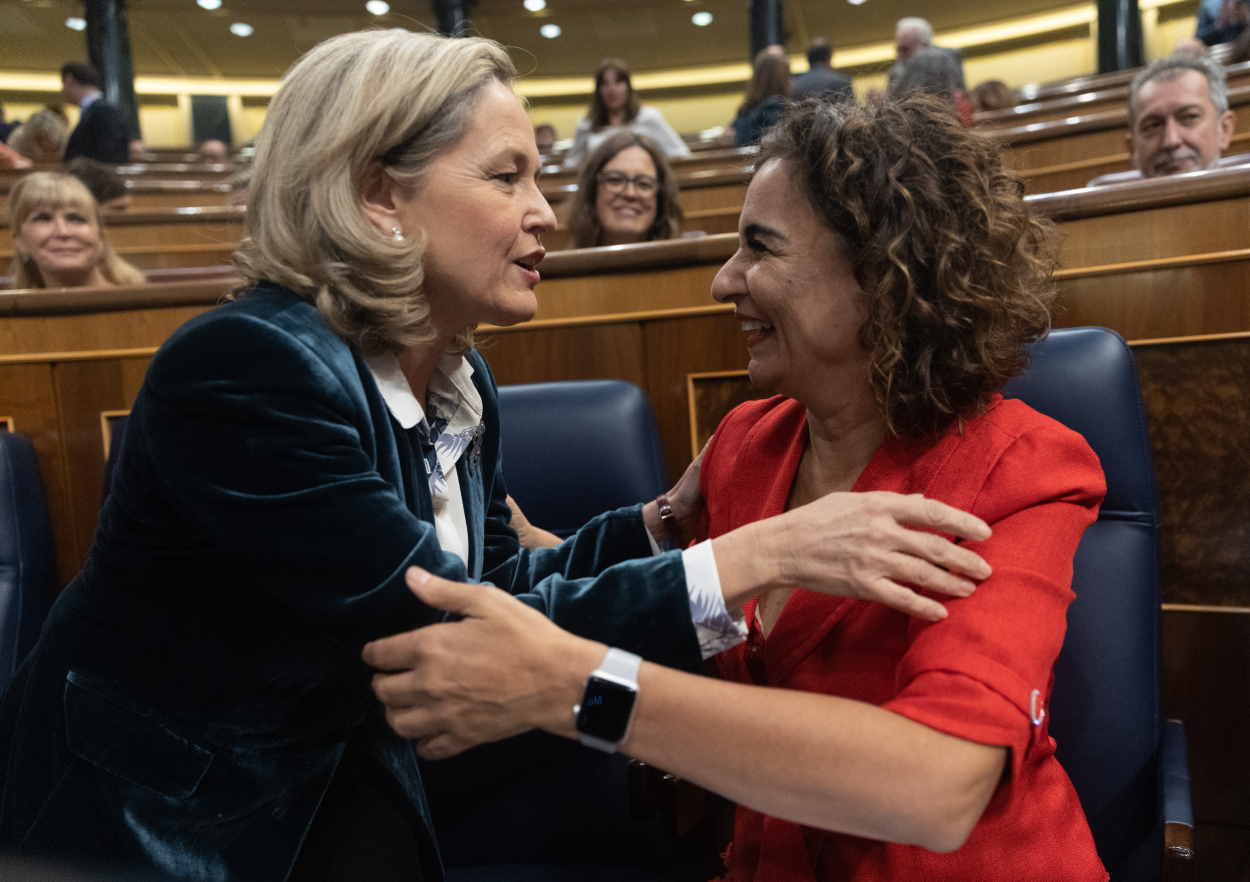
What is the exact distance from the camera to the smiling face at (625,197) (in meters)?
2.26

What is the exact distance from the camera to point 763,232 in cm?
85

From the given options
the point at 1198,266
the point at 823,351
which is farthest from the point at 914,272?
the point at 1198,266

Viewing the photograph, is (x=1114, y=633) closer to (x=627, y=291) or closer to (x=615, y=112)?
(x=627, y=291)

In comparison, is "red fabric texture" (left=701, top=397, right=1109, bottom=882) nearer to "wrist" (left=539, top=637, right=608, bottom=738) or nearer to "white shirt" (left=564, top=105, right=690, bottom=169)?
"wrist" (left=539, top=637, right=608, bottom=738)

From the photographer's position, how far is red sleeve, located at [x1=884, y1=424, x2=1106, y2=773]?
63 centimetres

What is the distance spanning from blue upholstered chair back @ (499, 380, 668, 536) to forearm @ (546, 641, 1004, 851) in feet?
1.68

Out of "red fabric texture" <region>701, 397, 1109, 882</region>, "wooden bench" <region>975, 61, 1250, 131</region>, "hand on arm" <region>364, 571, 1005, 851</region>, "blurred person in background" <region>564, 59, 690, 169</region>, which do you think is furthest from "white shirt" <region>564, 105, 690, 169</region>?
"hand on arm" <region>364, 571, 1005, 851</region>

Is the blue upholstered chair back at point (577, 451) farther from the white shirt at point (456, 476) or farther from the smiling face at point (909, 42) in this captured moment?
the smiling face at point (909, 42)

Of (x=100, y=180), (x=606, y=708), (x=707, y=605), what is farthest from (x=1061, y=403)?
(x=100, y=180)

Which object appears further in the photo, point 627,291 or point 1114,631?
point 627,291

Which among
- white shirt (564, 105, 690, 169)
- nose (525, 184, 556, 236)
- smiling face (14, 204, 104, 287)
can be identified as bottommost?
nose (525, 184, 556, 236)

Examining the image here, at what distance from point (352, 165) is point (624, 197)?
1.56 metres

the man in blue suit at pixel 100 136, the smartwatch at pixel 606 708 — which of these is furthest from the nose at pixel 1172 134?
the man in blue suit at pixel 100 136

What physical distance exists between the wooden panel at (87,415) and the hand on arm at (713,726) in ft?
3.71
